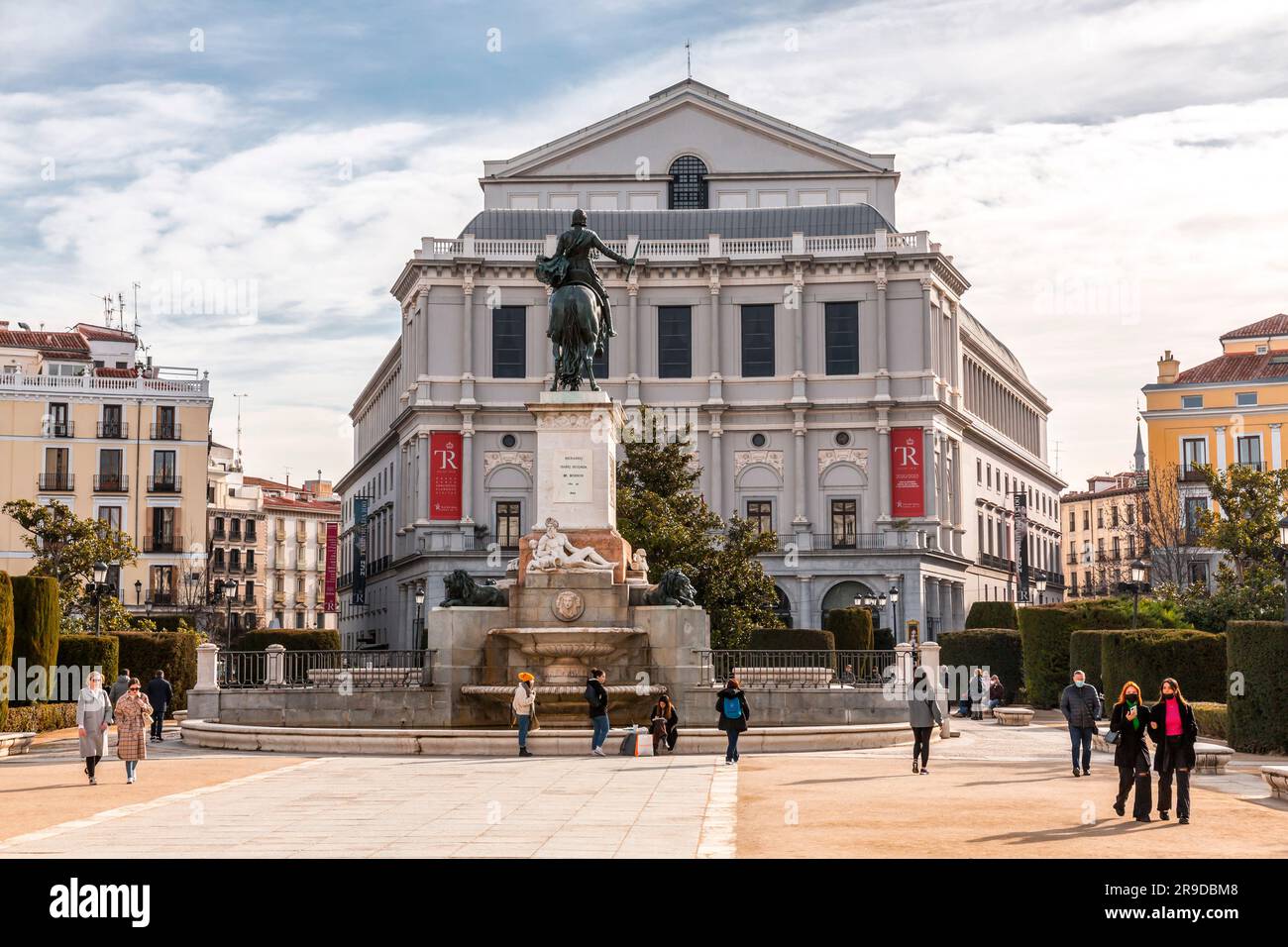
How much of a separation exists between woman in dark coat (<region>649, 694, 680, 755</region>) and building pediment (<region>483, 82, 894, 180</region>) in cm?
7243

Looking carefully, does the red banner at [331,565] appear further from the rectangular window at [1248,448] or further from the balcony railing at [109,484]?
the rectangular window at [1248,448]

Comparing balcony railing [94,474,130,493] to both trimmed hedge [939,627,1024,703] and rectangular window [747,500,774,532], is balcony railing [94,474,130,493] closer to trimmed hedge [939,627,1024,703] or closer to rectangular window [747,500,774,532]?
rectangular window [747,500,774,532]

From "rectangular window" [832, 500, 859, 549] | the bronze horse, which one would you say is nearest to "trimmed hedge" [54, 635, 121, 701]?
the bronze horse

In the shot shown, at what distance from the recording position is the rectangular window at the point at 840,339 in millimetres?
88250

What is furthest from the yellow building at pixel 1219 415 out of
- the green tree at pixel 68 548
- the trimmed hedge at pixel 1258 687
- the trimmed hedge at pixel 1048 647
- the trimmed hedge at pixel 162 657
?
the trimmed hedge at pixel 1258 687

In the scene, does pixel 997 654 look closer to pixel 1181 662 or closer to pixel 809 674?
pixel 1181 662

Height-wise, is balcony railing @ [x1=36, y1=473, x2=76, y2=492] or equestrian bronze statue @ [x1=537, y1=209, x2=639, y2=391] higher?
balcony railing @ [x1=36, y1=473, x2=76, y2=492]

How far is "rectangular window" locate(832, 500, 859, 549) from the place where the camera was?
86.6m

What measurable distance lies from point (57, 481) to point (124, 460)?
11.5 ft

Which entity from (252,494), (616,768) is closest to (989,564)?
(252,494)

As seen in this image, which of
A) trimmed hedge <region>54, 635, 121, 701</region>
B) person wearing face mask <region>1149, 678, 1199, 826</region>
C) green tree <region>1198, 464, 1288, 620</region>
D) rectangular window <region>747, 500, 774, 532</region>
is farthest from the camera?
rectangular window <region>747, 500, 774, 532</region>
